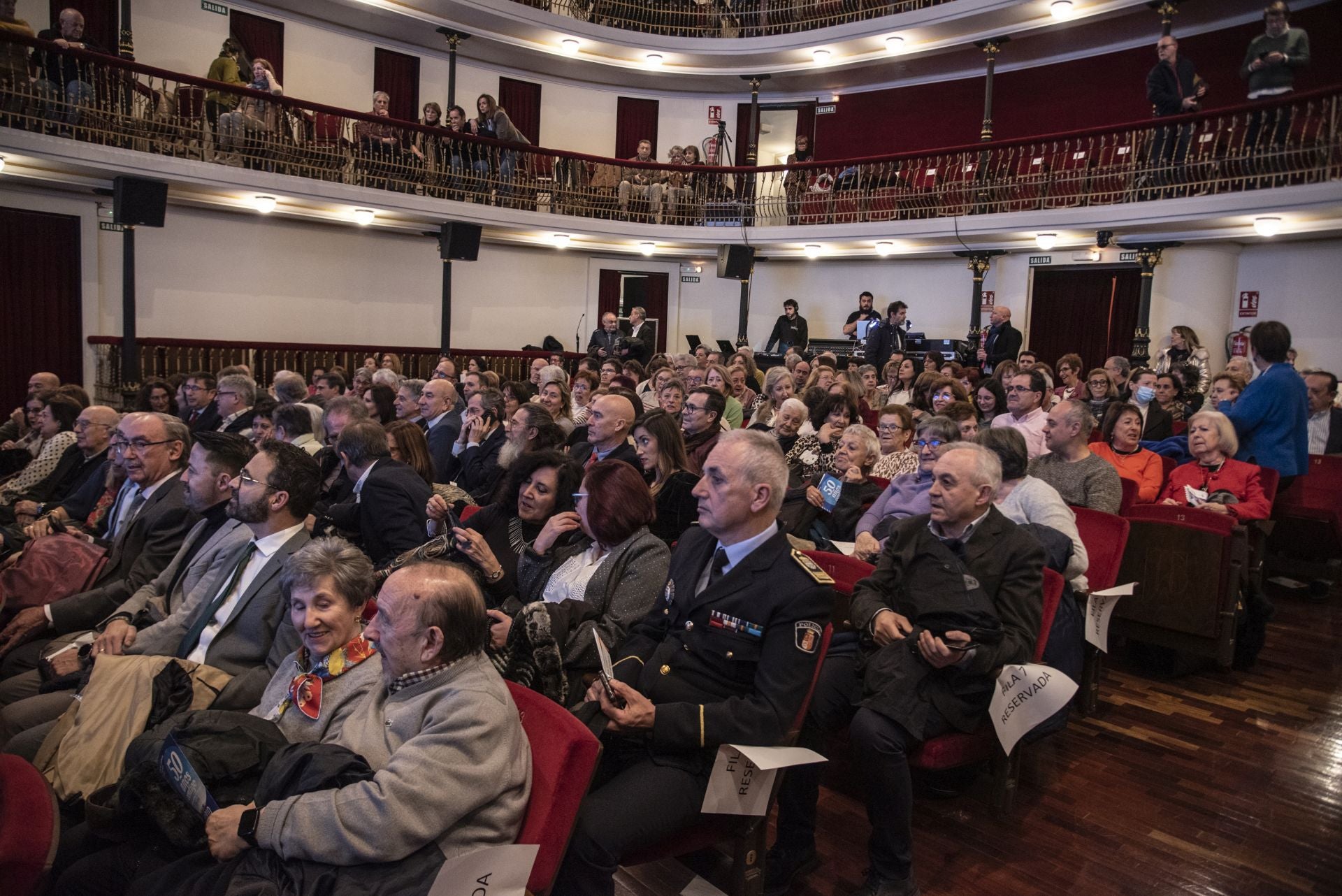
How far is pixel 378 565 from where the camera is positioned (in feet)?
11.0

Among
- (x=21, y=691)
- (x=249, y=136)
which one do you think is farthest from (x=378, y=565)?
(x=249, y=136)

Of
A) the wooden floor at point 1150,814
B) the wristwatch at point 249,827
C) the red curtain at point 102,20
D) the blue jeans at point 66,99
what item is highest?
the red curtain at point 102,20

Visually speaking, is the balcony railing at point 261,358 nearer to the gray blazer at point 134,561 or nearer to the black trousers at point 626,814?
the gray blazer at point 134,561

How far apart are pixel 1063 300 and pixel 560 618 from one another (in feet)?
37.6

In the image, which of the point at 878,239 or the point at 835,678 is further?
the point at 878,239

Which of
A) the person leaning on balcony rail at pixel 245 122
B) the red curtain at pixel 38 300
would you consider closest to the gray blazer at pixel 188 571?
the person leaning on balcony rail at pixel 245 122

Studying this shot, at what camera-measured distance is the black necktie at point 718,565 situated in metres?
2.32

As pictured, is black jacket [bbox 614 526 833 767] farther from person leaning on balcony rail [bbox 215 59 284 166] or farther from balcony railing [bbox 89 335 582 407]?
person leaning on balcony rail [bbox 215 59 284 166]

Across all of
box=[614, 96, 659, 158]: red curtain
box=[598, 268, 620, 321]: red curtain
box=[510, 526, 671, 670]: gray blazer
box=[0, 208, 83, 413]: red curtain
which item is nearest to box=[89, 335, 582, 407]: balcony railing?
box=[0, 208, 83, 413]: red curtain

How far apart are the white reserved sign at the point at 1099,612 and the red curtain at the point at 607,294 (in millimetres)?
12605

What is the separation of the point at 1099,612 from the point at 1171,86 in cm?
821

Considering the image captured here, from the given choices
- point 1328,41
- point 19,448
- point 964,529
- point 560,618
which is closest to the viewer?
point 560,618

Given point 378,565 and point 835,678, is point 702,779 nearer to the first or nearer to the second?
point 835,678

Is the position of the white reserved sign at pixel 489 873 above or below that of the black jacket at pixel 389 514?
below
